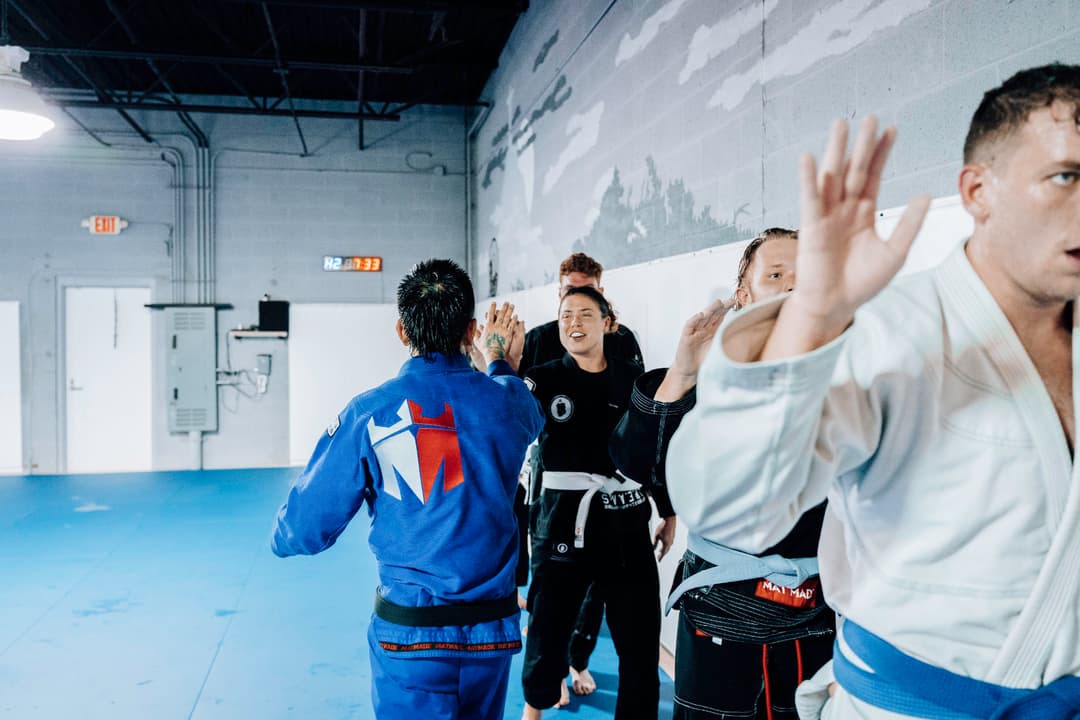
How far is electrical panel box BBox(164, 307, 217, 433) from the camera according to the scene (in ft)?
27.1

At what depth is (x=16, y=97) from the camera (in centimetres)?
370

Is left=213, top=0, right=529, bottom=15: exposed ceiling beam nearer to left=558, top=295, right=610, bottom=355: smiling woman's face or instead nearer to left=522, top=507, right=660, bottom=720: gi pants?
left=558, top=295, right=610, bottom=355: smiling woman's face

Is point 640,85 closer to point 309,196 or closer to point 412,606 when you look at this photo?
point 412,606

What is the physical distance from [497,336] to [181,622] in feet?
8.99

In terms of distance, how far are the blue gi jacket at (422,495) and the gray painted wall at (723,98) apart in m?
1.30

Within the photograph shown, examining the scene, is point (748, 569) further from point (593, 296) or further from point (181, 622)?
point (181, 622)

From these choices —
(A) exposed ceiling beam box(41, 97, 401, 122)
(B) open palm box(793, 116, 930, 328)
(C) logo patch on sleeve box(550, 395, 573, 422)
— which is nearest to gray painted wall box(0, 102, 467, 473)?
(A) exposed ceiling beam box(41, 97, 401, 122)

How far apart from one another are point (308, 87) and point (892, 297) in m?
8.73

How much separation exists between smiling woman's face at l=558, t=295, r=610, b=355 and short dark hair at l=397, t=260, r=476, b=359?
0.86 m

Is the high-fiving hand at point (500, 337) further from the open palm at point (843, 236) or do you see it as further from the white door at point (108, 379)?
the white door at point (108, 379)

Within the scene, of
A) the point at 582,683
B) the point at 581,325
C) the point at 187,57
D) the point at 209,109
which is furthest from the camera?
the point at 209,109

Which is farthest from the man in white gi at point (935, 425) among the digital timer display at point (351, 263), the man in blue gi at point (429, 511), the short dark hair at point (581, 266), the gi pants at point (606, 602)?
the digital timer display at point (351, 263)

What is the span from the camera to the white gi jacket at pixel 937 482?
690 millimetres

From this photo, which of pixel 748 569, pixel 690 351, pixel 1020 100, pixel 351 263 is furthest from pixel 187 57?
pixel 1020 100
